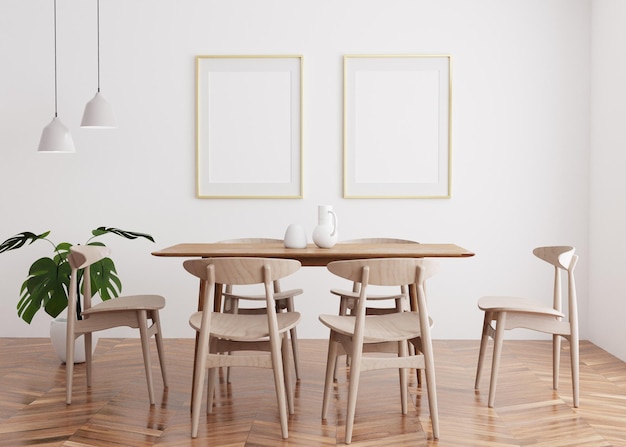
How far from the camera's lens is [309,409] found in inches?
124

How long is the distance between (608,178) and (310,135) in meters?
2.11

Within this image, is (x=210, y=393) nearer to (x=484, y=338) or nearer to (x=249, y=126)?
(x=484, y=338)

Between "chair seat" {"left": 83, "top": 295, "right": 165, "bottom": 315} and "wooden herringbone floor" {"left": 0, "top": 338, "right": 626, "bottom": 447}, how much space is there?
48cm

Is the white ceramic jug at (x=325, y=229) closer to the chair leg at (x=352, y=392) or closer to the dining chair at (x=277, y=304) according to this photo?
the dining chair at (x=277, y=304)

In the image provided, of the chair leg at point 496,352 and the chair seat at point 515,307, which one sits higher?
the chair seat at point 515,307

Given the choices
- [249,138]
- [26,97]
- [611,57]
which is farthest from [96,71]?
[611,57]

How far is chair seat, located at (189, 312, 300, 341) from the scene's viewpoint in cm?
281

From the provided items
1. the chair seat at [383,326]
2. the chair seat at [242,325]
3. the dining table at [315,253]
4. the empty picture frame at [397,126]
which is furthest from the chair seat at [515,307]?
the empty picture frame at [397,126]

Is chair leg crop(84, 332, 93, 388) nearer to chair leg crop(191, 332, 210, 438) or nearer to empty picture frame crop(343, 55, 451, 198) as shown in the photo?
chair leg crop(191, 332, 210, 438)

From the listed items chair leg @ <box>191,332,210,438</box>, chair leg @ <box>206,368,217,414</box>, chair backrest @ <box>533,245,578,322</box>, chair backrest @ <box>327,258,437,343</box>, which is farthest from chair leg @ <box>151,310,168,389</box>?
chair backrest @ <box>533,245,578,322</box>

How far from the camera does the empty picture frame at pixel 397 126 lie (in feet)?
15.4

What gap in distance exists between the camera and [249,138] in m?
4.73

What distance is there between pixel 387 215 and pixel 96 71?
7.94 feet

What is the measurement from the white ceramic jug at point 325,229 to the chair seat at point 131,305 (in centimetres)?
90
